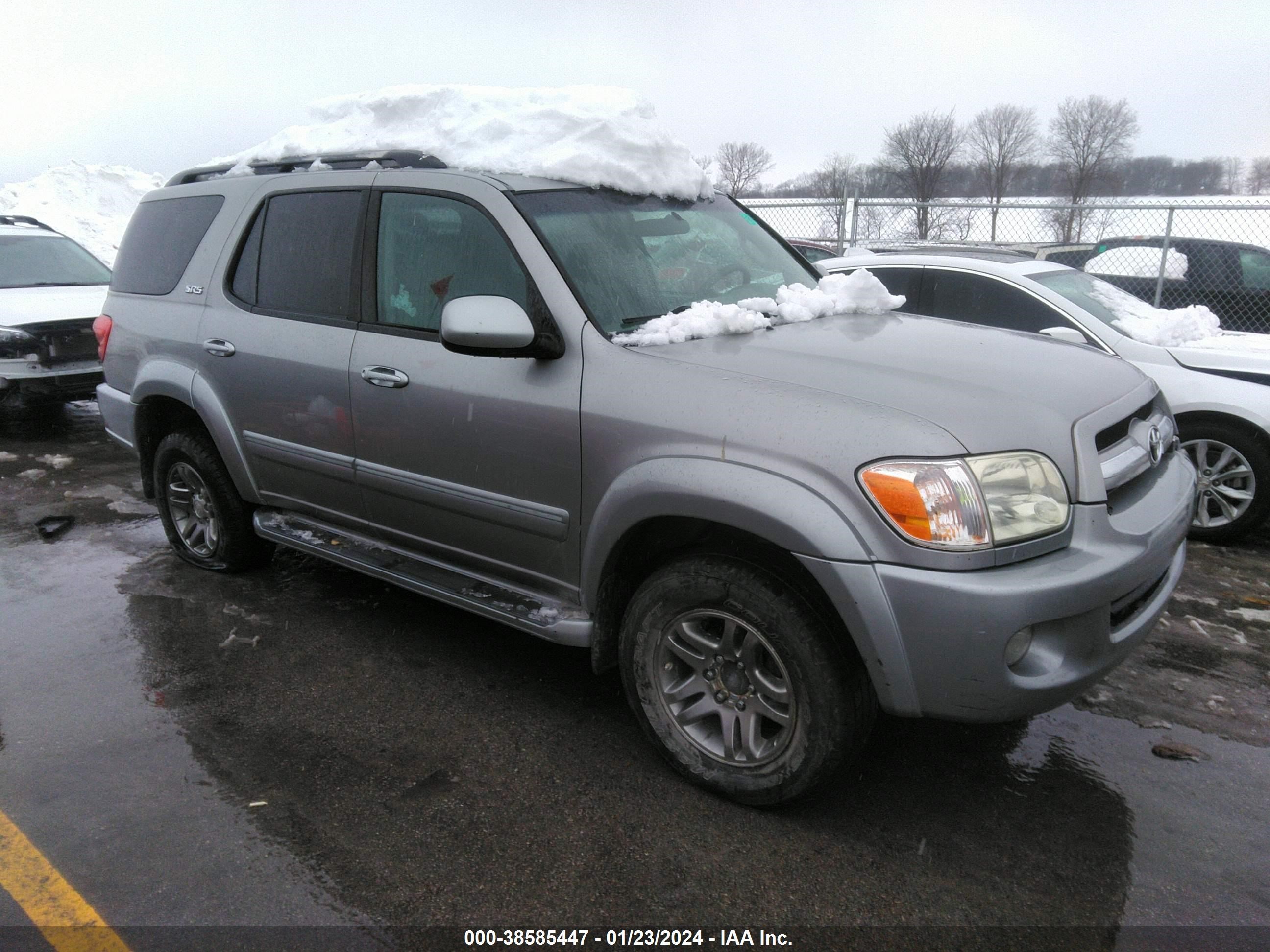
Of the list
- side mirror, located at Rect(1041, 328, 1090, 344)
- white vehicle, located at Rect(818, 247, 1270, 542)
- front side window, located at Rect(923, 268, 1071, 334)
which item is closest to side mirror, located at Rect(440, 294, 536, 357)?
side mirror, located at Rect(1041, 328, 1090, 344)

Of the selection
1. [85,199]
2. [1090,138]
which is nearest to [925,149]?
[1090,138]

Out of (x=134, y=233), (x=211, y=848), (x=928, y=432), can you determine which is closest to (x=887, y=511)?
(x=928, y=432)

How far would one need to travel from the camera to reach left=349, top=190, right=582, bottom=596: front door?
308 cm

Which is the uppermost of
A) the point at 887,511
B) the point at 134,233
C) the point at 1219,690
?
the point at 134,233

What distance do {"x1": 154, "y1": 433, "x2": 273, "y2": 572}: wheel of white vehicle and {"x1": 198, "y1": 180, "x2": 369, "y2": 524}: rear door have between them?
357mm

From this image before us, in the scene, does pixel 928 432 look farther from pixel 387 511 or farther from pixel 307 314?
pixel 307 314

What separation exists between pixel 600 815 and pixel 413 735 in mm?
824

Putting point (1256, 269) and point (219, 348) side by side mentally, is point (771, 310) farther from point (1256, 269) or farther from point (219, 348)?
point (1256, 269)

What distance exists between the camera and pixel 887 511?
2402 millimetres

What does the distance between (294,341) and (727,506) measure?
7.15 feet

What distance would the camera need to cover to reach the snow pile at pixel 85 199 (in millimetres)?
19891

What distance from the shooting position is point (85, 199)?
21484mm

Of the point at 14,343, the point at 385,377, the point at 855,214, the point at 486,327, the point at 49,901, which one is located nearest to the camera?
the point at 49,901

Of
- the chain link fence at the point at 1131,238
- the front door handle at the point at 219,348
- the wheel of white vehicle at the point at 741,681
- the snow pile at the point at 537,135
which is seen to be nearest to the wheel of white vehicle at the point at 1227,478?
the snow pile at the point at 537,135
